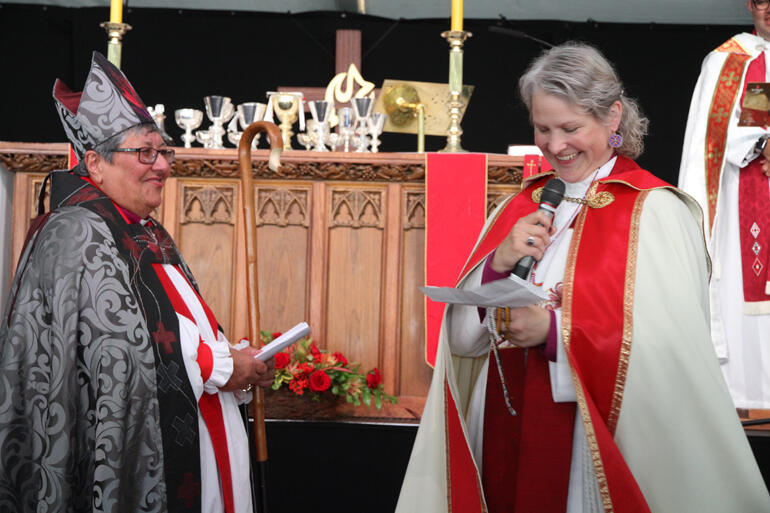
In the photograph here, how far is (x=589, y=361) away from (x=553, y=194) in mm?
420

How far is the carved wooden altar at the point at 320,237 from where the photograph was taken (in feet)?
13.6

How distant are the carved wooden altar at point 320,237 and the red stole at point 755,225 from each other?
125 centimetres

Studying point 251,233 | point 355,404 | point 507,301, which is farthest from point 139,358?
point 355,404

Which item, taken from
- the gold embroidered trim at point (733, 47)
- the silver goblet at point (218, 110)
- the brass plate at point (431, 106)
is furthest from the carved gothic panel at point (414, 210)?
the gold embroidered trim at point (733, 47)

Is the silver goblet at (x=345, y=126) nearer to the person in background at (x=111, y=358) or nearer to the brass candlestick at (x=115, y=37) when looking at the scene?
the brass candlestick at (x=115, y=37)

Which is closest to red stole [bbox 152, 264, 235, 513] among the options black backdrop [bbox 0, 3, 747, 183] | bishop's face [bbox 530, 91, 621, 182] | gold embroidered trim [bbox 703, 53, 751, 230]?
bishop's face [bbox 530, 91, 621, 182]

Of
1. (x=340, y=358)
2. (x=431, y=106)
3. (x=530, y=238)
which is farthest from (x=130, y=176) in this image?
(x=431, y=106)

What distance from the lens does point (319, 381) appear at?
3859 millimetres

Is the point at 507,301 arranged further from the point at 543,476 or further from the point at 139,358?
the point at 139,358

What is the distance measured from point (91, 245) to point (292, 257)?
177 cm

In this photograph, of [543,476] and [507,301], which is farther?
[543,476]

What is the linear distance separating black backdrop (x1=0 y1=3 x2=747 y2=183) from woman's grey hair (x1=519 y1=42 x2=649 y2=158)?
18.4 ft

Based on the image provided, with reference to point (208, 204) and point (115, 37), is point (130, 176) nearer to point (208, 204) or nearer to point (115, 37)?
point (208, 204)

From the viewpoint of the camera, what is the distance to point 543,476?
2.16m
